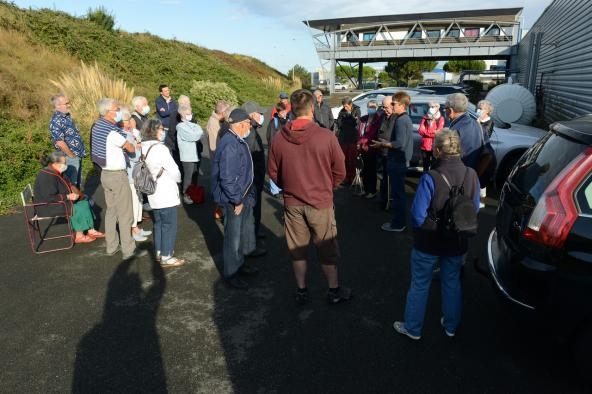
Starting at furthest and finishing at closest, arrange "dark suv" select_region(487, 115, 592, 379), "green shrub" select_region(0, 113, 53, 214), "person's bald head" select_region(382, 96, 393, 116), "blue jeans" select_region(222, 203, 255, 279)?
1. "green shrub" select_region(0, 113, 53, 214)
2. "person's bald head" select_region(382, 96, 393, 116)
3. "blue jeans" select_region(222, 203, 255, 279)
4. "dark suv" select_region(487, 115, 592, 379)

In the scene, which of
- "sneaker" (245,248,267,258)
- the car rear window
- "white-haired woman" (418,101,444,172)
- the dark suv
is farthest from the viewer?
"white-haired woman" (418,101,444,172)

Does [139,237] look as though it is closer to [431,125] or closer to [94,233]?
[94,233]

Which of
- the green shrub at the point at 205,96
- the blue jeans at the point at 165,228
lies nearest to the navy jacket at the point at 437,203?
the blue jeans at the point at 165,228

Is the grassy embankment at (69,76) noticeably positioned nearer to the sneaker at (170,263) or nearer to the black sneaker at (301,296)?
the sneaker at (170,263)

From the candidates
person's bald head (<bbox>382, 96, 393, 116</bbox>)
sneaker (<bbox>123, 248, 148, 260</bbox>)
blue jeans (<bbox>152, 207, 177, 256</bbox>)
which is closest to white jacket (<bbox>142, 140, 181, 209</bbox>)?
blue jeans (<bbox>152, 207, 177, 256</bbox>)

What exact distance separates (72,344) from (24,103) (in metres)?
11.9

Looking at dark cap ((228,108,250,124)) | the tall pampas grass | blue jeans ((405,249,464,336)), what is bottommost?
blue jeans ((405,249,464,336))

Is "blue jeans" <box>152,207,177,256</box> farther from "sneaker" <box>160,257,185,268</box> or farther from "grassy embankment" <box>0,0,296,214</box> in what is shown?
"grassy embankment" <box>0,0,296,214</box>

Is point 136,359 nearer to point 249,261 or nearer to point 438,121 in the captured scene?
point 249,261

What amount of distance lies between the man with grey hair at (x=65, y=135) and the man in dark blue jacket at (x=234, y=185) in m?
3.10

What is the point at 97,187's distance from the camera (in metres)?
8.46

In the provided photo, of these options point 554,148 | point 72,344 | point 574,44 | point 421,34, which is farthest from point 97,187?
point 421,34

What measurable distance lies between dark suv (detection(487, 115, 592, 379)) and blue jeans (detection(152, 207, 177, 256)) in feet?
11.1

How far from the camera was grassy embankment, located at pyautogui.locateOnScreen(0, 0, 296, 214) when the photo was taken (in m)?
8.86
